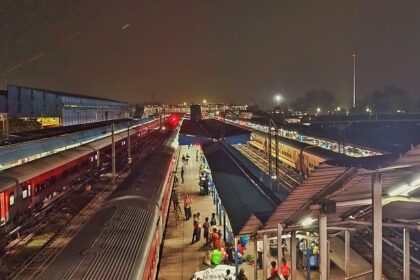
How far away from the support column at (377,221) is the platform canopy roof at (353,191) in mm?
108

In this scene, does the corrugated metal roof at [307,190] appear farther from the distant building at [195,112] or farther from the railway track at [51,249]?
the distant building at [195,112]

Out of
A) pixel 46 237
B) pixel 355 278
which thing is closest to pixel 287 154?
pixel 46 237

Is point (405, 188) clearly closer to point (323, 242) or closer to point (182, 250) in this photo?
point (323, 242)

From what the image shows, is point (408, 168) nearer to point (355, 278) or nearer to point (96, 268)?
point (96, 268)

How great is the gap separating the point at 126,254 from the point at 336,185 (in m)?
3.66

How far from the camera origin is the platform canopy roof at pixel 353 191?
4617mm

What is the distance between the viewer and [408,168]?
187 inches

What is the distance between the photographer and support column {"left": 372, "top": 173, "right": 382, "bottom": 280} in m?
4.86

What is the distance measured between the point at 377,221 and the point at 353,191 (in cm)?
116

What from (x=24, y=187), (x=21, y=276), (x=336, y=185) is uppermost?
(x=336, y=185)

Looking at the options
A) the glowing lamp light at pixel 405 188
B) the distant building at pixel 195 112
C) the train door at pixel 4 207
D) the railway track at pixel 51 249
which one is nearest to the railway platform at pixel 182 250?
the railway track at pixel 51 249

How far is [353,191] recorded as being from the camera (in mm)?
6125

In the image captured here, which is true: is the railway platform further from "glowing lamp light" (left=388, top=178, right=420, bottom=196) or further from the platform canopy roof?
"glowing lamp light" (left=388, top=178, right=420, bottom=196)

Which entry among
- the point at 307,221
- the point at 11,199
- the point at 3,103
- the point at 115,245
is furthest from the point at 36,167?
the point at 3,103
